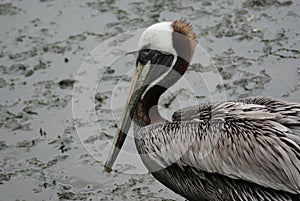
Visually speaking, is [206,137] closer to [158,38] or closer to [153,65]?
[153,65]

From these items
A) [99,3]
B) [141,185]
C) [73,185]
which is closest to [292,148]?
[141,185]

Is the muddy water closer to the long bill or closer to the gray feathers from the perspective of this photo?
the long bill

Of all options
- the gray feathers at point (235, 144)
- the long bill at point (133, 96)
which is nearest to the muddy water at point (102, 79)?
the long bill at point (133, 96)

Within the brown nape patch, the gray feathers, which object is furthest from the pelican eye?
the gray feathers

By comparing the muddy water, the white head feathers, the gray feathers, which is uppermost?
the white head feathers

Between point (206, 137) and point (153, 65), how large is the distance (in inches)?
32.4

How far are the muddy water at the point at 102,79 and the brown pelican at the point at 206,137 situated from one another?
2.61 ft

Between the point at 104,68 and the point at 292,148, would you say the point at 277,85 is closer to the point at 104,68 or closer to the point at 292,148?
the point at 104,68

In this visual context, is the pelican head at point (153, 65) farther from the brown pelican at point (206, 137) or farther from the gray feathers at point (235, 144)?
the gray feathers at point (235, 144)

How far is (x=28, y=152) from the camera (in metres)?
6.75

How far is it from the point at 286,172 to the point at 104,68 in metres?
3.75

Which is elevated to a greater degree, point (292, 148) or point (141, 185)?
point (292, 148)

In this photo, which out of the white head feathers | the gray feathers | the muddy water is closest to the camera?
the gray feathers

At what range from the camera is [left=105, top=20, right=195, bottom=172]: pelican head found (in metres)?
5.51
